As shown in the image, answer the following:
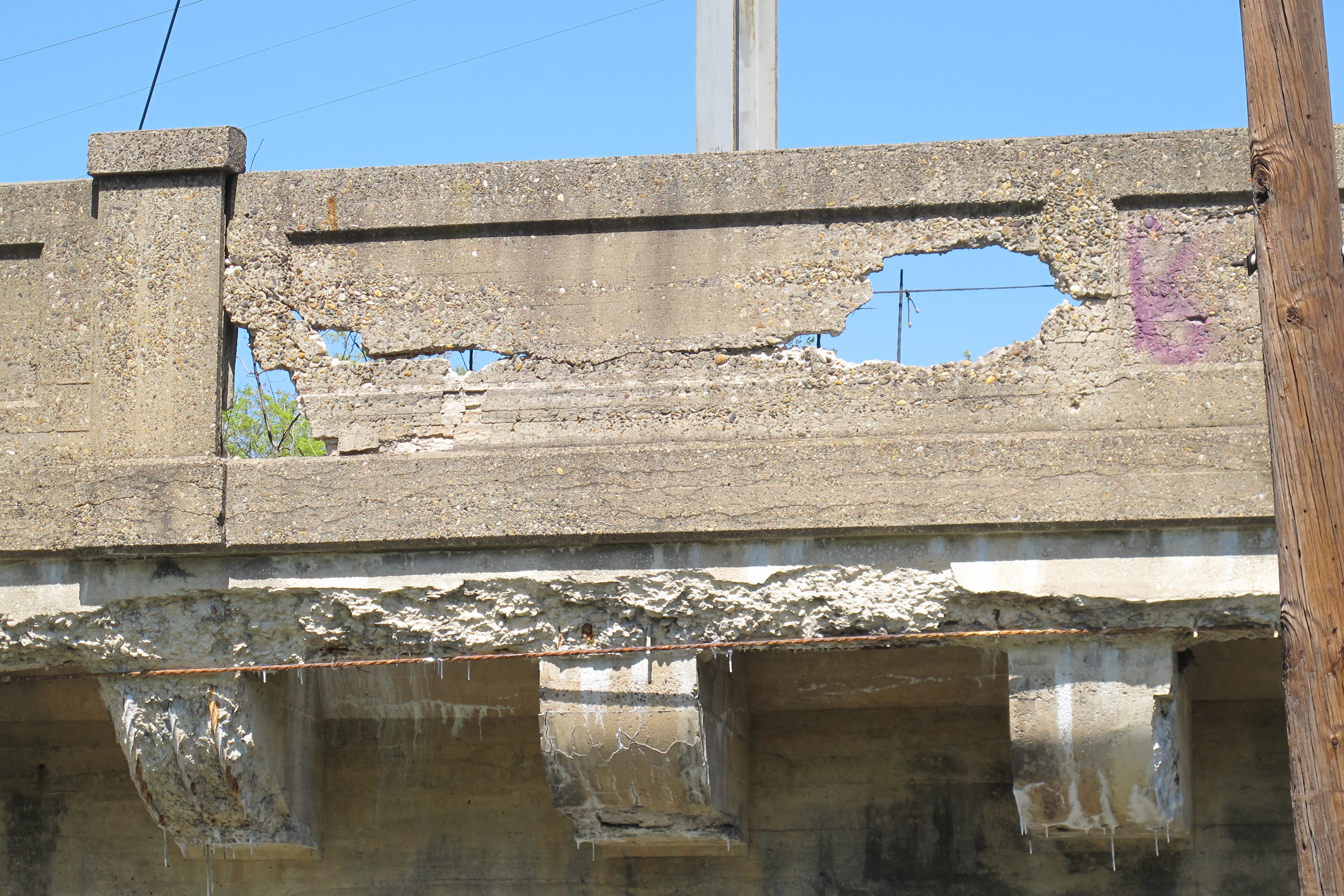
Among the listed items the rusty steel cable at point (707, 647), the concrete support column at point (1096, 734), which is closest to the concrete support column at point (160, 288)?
the rusty steel cable at point (707, 647)

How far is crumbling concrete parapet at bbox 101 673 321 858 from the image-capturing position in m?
5.42

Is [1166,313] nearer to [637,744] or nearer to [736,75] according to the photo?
[637,744]

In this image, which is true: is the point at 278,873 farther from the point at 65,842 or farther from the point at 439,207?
the point at 439,207

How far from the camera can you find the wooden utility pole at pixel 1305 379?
3615 millimetres

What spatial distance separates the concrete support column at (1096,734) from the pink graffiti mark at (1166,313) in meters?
0.92

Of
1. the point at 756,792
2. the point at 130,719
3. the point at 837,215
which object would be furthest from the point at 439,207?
the point at 756,792

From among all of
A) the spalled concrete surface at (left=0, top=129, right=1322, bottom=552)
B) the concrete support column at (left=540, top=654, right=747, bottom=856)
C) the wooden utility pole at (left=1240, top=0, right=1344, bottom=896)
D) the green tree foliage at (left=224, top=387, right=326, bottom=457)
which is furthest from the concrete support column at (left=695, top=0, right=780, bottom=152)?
the green tree foliage at (left=224, top=387, right=326, bottom=457)

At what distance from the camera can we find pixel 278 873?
6059 millimetres

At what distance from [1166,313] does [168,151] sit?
330 cm

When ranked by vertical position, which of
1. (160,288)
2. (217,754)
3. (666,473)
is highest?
(160,288)

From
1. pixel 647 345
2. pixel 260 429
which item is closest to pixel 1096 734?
pixel 647 345

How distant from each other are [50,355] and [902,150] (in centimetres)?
293

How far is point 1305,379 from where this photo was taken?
3.74 metres

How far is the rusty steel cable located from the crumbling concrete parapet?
0.05 metres
